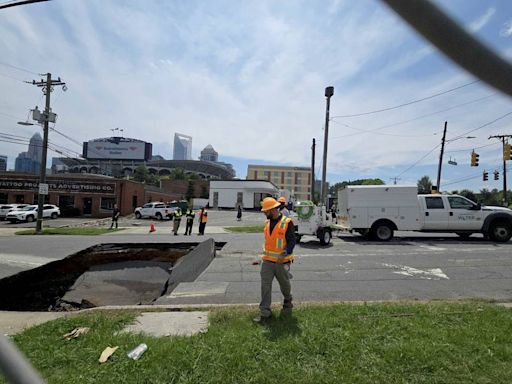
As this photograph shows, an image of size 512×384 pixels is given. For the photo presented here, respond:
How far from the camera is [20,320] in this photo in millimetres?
5793

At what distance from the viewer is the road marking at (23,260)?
11.1 metres

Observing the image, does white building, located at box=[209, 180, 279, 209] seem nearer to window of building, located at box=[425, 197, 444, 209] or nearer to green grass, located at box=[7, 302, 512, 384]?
window of building, located at box=[425, 197, 444, 209]

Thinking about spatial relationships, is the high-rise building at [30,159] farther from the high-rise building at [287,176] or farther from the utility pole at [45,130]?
the high-rise building at [287,176]

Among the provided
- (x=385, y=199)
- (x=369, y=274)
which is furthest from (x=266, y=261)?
(x=385, y=199)

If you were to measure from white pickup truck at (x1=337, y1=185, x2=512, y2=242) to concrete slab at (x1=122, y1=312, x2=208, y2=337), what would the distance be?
438 inches

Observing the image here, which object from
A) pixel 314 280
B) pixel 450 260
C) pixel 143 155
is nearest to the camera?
pixel 314 280

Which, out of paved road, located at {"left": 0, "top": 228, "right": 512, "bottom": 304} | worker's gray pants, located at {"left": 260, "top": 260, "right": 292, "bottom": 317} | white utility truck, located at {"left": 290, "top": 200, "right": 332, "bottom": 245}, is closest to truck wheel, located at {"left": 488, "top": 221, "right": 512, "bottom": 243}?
paved road, located at {"left": 0, "top": 228, "right": 512, "bottom": 304}

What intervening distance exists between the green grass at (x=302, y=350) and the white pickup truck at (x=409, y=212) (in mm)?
10058

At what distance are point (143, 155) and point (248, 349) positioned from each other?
374 feet

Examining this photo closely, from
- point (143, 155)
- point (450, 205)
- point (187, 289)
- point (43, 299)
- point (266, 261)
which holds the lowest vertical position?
point (43, 299)

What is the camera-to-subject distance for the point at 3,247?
14992 millimetres

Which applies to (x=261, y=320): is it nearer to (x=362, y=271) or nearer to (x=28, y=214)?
(x=362, y=271)

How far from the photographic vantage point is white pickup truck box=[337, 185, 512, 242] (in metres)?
15.1

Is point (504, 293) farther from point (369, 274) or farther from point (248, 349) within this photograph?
point (248, 349)
